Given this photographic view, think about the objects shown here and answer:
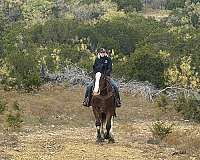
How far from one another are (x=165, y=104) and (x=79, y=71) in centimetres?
766

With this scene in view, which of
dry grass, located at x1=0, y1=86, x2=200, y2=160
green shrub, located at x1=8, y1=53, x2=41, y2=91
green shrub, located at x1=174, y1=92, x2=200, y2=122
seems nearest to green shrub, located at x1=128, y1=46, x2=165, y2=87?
dry grass, located at x1=0, y1=86, x2=200, y2=160

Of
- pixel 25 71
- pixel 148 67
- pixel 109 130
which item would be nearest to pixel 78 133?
pixel 109 130

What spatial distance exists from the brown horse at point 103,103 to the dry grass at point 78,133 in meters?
0.51

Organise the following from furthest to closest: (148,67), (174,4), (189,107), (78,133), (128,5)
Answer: (174,4) → (128,5) → (148,67) → (189,107) → (78,133)

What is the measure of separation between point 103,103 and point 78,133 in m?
3.72

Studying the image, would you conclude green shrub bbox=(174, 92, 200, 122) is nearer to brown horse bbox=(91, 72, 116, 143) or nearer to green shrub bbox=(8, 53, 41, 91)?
green shrub bbox=(8, 53, 41, 91)

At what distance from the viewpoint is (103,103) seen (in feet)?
44.3

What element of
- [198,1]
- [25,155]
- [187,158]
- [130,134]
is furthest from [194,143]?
[198,1]

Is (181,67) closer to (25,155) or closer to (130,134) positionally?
(130,134)

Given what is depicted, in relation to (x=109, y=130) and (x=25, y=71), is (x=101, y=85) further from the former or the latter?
(x=25, y=71)

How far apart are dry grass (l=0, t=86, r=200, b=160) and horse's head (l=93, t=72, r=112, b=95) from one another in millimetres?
1365

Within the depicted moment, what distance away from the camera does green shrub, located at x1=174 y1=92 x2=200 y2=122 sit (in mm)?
21109

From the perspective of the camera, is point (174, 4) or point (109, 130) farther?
point (174, 4)

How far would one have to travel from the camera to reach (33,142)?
13.9 metres
